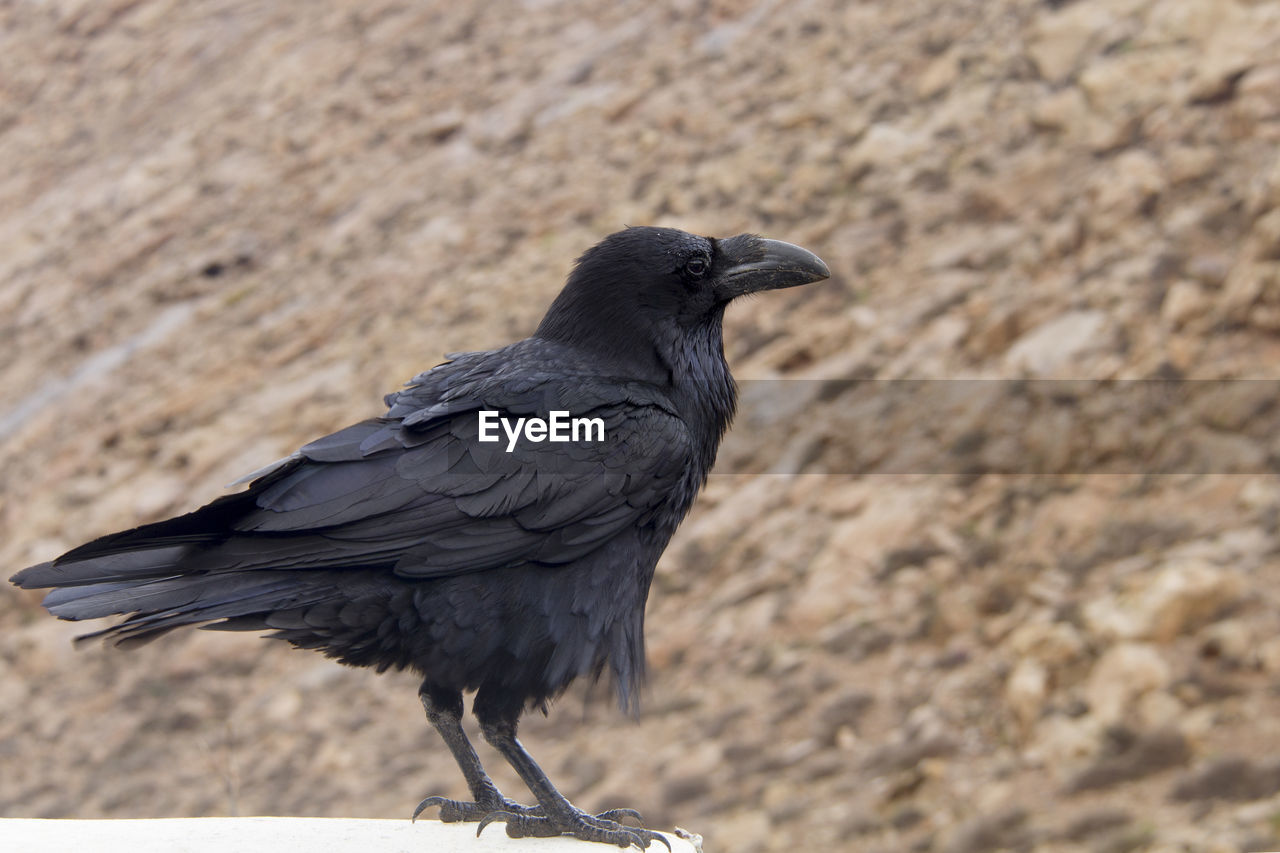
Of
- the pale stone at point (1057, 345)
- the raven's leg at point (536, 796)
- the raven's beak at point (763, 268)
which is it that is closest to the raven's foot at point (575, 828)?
the raven's leg at point (536, 796)

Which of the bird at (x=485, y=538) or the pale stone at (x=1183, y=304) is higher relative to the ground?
the bird at (x=485, y=538)

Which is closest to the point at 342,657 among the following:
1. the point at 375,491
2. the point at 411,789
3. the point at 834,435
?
the point at 375,491

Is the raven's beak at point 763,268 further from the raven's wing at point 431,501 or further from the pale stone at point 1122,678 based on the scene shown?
the pale stone at point 1122,678

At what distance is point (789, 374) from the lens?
8891 mm

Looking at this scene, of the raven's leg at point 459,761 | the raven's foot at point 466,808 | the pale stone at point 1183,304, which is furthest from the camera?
the pale stone at point 1183,304

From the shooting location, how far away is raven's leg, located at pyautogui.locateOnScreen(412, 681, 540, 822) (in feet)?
14.7

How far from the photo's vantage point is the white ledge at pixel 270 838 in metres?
4.32

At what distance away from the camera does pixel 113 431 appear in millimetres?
10797

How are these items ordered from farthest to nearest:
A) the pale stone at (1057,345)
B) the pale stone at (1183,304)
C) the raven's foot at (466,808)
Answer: the pale stone at (1057,345) < the pale stone at (1183,304) < the raven's foot at (466,808)

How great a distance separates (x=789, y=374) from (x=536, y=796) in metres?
5.06

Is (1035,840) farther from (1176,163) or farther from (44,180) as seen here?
(44,180)

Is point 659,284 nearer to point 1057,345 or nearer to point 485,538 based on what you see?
point 485,538

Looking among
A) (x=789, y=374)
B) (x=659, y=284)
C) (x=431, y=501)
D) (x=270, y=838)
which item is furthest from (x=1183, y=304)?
(x=270, y=838)

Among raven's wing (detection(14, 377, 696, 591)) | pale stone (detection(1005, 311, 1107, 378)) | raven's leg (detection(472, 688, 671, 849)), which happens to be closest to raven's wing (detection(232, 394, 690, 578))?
raven's wing (detection(14, 377, 696, 591))
